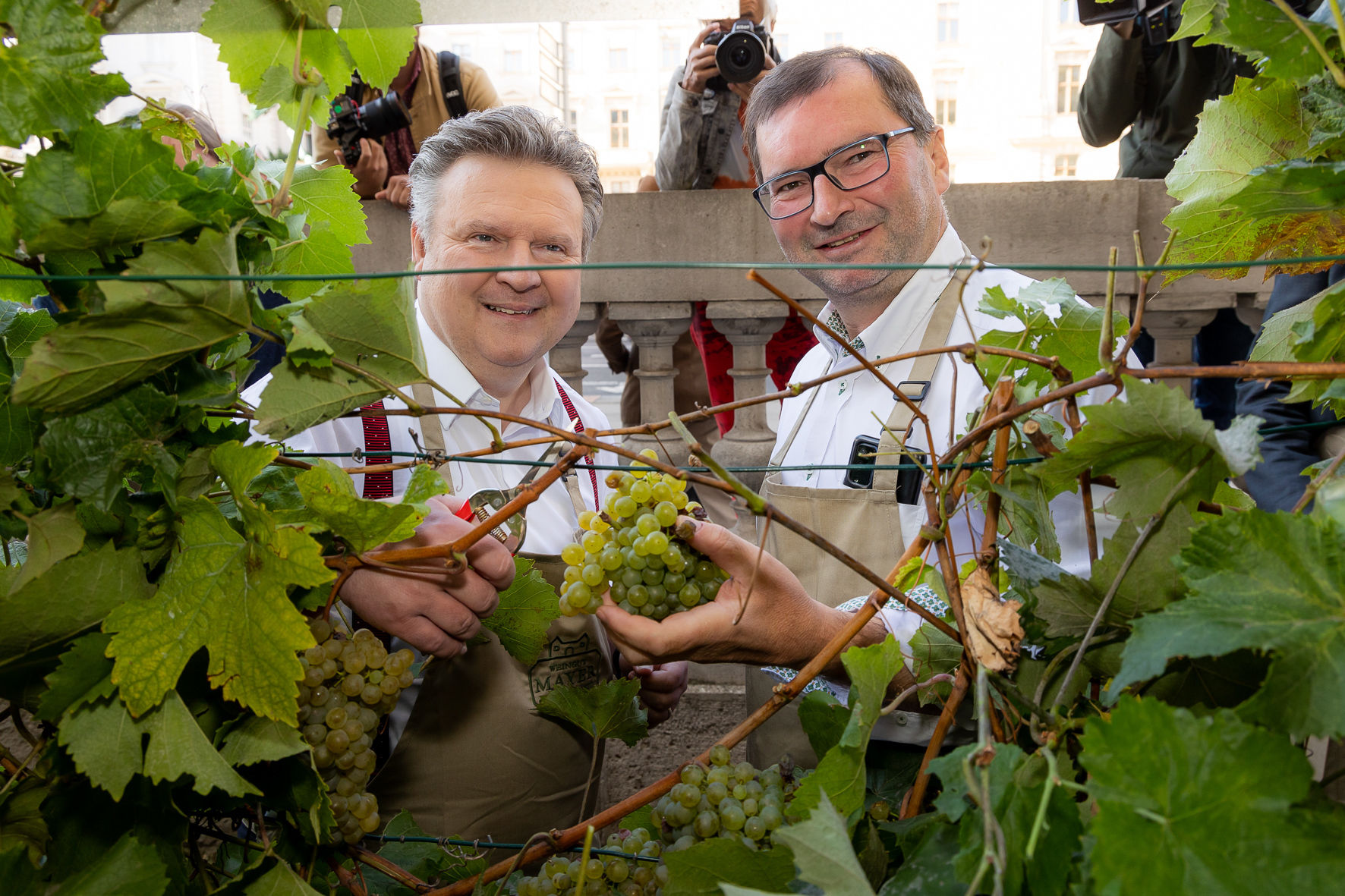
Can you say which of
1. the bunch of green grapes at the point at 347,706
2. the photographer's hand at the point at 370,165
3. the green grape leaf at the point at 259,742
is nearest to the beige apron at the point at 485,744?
the bunch of green grapes at the point at 347,706

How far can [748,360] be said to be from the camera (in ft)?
7.34

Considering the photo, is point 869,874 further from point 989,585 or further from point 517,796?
point 517,796

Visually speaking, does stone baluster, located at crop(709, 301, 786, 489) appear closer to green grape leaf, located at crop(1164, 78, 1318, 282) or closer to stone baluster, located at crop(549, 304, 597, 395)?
stone baluster, located at crop(549, 304, 597, 395)

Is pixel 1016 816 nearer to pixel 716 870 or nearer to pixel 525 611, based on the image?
pixel 716 870

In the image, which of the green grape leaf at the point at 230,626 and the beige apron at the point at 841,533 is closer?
the green grape leaf at the point at 230,626

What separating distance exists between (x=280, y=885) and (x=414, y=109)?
1939 millimetres

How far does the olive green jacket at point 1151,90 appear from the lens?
6.97 feet

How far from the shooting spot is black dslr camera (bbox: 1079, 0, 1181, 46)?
6.68ft

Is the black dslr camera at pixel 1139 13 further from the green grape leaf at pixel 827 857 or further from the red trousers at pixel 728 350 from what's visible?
the green grape leaf at pixel 827 857

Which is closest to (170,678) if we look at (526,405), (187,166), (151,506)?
(151,506)

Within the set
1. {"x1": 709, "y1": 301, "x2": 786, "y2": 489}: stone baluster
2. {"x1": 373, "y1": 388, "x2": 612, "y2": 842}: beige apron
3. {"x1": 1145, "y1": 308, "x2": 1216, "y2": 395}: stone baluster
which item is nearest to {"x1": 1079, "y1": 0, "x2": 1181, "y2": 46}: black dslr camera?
{"x1": 1145, "y1": 308, "x2": 1216, "y2": 395}: stone baluster

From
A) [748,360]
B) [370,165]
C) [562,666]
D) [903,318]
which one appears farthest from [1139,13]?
[562,666]

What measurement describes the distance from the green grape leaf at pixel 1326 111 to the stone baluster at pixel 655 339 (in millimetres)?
1702

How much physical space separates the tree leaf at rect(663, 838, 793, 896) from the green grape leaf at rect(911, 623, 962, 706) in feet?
0.47
